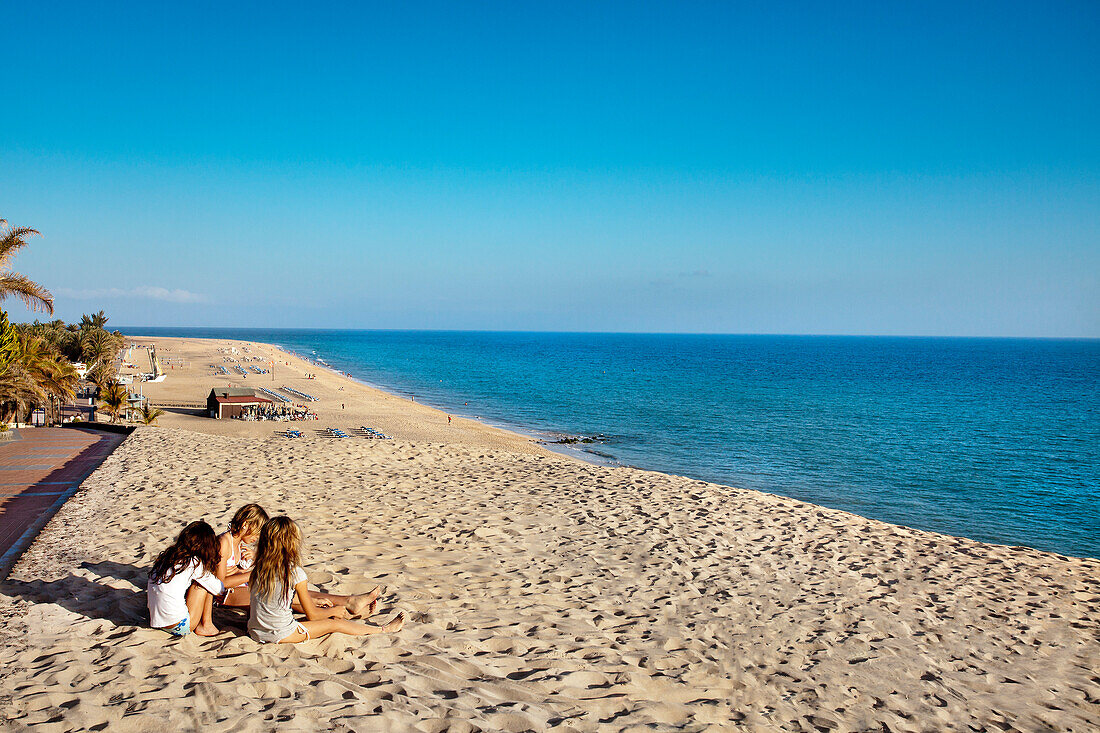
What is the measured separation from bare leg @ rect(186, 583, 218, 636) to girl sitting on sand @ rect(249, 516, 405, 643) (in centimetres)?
34

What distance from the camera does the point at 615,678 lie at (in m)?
4.77

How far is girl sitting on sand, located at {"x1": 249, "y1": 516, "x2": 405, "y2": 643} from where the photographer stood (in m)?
4.50

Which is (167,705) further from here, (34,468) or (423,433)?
(423,433)

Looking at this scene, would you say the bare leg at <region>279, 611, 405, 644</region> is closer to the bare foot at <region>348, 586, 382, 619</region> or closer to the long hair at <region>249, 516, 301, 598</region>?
the bare foot at <region>348, 586, 382, 619</region>

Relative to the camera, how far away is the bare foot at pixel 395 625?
5117mm

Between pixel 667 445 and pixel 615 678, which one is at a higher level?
pixel 615 678

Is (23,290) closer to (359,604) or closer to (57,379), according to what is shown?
(57,379)

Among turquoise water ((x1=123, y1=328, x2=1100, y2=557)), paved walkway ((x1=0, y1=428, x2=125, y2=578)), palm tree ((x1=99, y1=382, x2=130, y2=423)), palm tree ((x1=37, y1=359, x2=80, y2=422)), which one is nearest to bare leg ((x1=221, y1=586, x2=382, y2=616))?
paved walkway ((x1=0, y1=428, x2=125, y2=578))

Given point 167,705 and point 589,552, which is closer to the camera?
point 167,705

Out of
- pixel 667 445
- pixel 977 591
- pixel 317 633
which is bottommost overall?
pixel 667 445

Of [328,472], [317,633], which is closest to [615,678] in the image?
[317,633]

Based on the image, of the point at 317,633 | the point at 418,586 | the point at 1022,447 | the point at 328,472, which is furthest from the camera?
the point at 1022,447

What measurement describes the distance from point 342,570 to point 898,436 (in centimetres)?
3400

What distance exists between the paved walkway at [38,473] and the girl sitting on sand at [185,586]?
8.67 ft
